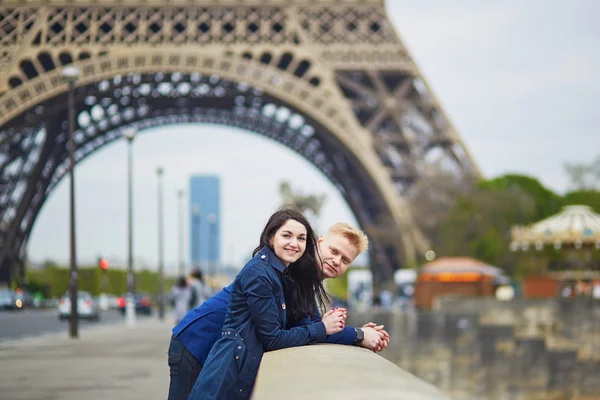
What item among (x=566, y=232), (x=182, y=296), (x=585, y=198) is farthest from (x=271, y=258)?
(x=585, y=198)

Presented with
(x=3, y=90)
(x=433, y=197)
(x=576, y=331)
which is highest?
(x=3, y=90)

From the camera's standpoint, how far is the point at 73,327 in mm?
25203

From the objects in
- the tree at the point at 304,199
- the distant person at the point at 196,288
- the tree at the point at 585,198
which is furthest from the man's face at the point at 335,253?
the tree at the point at 304,199

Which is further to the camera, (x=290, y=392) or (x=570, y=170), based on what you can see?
(x=570, y=170)

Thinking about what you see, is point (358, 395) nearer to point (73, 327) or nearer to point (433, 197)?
point (73, 327)

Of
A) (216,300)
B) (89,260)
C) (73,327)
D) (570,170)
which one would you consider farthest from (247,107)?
(89,260)

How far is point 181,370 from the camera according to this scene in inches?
202

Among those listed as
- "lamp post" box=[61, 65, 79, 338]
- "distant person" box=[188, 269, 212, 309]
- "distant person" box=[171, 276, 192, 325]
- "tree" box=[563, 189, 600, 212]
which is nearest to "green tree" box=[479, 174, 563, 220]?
"tree" box=[563, 189, 600, 212]

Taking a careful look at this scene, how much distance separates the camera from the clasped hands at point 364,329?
4816 millimetres

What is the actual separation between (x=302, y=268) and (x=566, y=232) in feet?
100

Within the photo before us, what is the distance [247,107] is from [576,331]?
1142 inches

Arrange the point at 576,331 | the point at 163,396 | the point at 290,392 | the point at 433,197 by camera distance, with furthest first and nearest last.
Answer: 1. the point at 433,197
2. the point at 576,331
3. the point at 163,396
4. the point at 290,392

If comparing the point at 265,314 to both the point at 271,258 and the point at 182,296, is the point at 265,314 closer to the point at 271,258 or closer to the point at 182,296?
the point at 271,258

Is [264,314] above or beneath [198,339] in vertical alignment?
above
